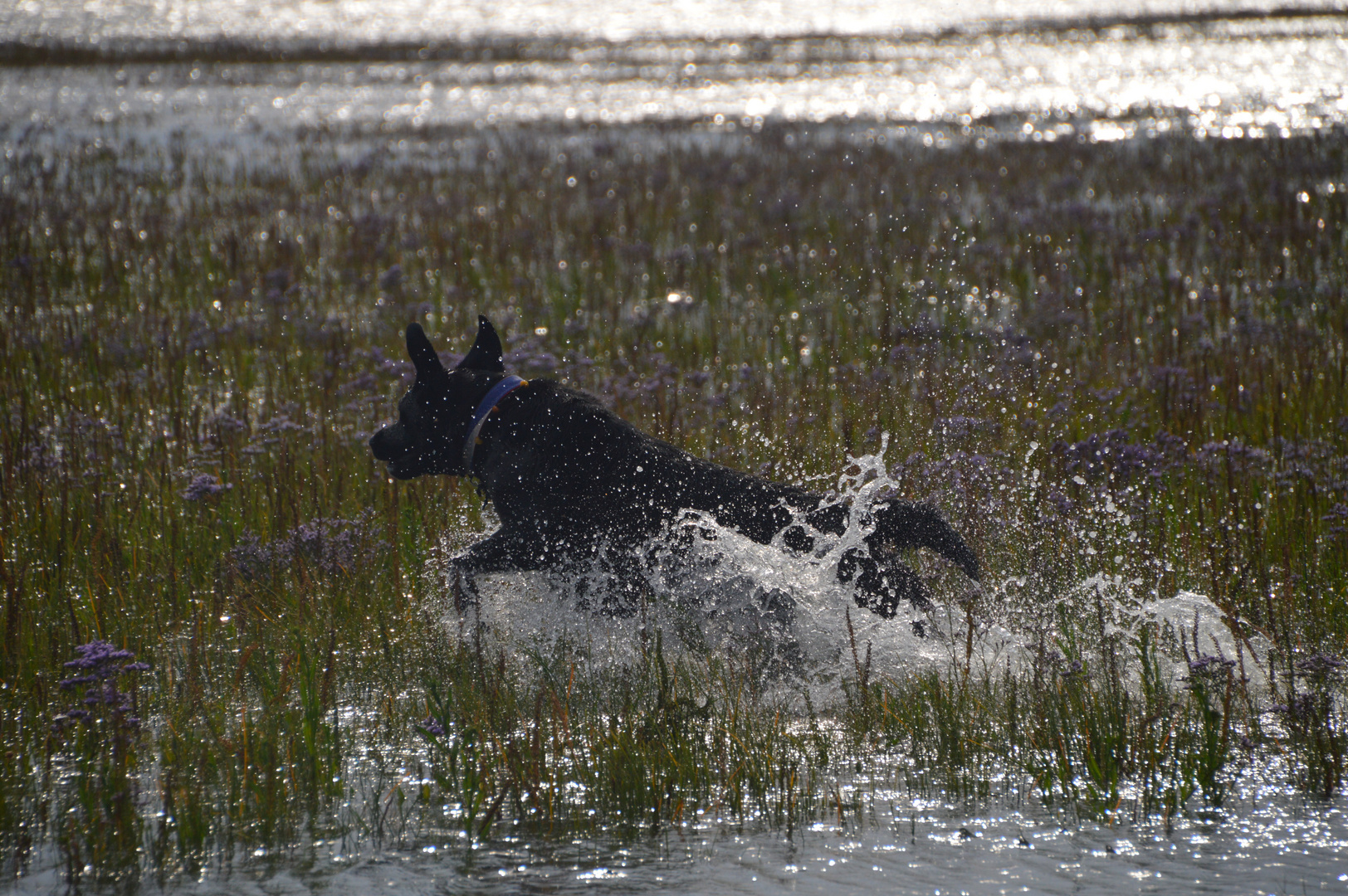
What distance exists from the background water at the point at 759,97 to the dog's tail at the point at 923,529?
1.31 feet

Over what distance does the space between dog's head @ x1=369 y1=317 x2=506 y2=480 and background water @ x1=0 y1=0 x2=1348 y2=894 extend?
5.06ft

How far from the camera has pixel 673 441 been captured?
6.61m

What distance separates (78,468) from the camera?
6.38 metres

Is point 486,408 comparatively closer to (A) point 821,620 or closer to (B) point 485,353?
(B) point 485,353

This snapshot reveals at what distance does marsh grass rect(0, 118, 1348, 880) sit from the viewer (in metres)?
3.53

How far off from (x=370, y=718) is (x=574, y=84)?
30.7 metres

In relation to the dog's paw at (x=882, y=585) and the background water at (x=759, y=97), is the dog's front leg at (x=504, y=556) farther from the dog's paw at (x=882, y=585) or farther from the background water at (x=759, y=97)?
the dog's paw at (x=882, y=585)

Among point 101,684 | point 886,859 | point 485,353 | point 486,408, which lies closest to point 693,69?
point 485,353

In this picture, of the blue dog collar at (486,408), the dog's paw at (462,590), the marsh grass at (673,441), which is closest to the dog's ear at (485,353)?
the blue dog collar at (486,408)

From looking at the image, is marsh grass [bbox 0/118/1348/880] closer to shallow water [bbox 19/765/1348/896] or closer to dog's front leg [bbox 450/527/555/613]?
shallow water [bbox 19/765/1348/896]

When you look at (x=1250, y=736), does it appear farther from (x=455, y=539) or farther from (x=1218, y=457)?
(x=455, y=539)

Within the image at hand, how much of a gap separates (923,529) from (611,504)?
129 centimetres

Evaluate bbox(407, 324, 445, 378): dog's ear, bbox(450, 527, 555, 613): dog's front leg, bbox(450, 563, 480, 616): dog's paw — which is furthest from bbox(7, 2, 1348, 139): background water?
bbox(450, 563, 480, 616): dog's paw

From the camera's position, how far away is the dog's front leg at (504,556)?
4.82 metres
